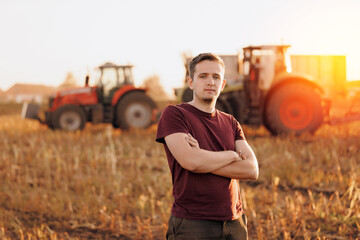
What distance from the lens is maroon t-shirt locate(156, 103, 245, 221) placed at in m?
1.93

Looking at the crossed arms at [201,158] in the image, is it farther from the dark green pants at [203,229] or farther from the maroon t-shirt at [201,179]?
the dark green pants at [203,229]

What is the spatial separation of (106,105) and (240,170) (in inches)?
386

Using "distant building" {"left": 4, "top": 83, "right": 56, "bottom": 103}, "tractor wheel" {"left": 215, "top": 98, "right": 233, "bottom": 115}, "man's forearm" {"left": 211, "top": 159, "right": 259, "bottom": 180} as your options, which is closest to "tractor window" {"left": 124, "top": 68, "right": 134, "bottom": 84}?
"tractor wheel" {"left": 215, "top": 98, "right": 233, "bottom": 115}

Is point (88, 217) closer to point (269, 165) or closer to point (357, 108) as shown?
point (269, 165)

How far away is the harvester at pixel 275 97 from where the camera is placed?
8.67 meters

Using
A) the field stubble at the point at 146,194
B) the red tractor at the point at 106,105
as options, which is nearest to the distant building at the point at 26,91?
the red tractor at the point at 106,105

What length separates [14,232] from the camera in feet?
13.2

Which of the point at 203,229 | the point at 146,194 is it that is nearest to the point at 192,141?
the point at 203,229

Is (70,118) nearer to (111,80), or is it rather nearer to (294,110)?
(111,80)

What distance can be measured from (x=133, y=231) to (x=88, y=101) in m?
7.86

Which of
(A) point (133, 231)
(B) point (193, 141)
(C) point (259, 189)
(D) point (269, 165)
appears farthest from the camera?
(D) point (269, 165)

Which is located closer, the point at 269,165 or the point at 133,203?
the point at 133,203

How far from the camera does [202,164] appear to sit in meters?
1.93

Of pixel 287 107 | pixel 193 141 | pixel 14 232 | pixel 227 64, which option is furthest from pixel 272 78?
pixel 193 141
